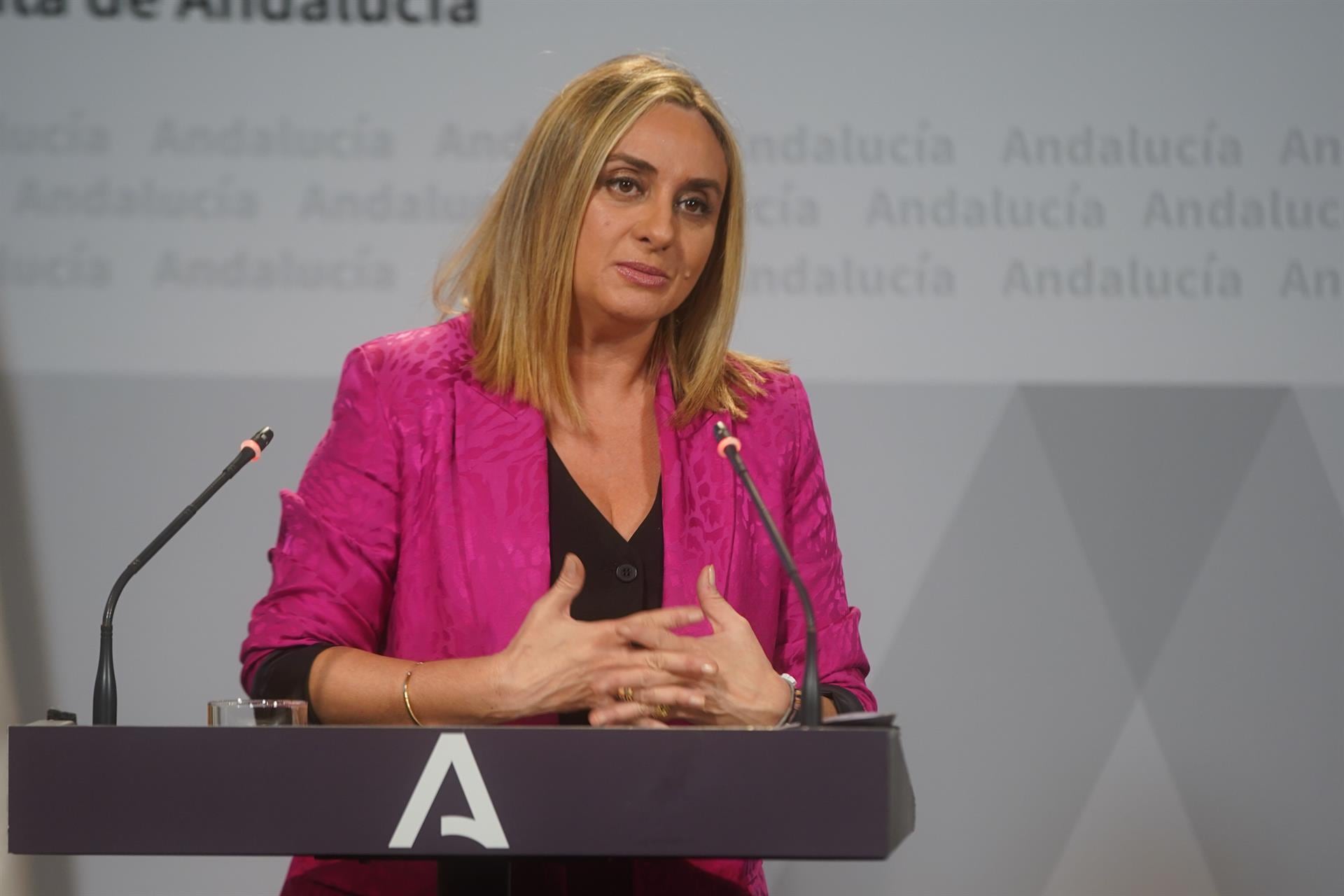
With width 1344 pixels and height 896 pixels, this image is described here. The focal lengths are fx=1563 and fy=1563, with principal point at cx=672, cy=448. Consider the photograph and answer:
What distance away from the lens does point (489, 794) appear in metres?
1.49

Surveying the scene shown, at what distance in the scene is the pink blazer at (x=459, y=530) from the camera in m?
2.13

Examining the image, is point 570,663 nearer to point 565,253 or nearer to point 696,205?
point 565,253

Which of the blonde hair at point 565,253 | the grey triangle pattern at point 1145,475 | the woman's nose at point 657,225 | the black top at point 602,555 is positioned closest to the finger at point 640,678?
the black top at point 602,555

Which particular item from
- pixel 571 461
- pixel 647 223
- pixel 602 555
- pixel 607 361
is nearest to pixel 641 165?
pixel 647 223

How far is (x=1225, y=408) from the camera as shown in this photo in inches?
157

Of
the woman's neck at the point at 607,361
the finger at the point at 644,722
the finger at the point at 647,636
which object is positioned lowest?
the finger at the point at 644,722

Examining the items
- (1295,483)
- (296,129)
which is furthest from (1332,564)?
(296,129)

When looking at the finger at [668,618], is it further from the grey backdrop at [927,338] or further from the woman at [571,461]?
the grey backdrop at [927,338]

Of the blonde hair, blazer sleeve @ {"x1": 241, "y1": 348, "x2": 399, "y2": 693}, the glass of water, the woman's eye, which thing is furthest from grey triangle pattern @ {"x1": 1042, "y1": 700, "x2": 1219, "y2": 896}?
the glass of water

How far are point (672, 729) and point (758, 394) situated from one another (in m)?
1.05

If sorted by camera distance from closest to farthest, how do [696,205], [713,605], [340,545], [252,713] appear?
[252,713] < [713,605] < [340,545] < [696,205]

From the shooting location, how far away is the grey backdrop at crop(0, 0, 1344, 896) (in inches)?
149

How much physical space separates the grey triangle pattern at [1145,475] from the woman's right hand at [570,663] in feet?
7.82

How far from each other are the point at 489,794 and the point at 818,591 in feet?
3.04
